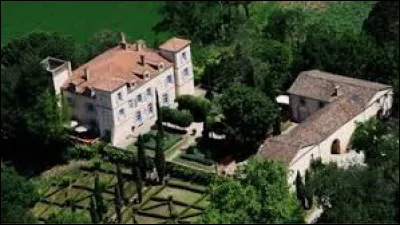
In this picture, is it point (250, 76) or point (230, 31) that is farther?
point (230, 31)

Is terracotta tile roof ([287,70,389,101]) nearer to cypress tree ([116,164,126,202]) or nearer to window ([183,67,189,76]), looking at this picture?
window ([183,67,189,76])

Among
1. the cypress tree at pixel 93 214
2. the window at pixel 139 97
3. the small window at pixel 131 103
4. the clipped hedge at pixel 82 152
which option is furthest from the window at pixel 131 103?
the cypress tree at pixel 93 214

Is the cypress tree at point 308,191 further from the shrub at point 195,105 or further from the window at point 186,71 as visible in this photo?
the window at point 186,71

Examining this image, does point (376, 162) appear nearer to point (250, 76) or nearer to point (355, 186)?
point (355, 186)

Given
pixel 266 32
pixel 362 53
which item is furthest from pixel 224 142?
pixel 266 32

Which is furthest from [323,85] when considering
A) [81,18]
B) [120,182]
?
[81,18]

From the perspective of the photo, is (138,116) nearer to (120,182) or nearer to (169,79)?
(169,79)
